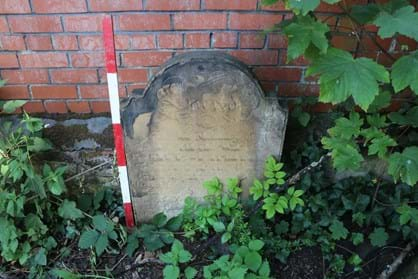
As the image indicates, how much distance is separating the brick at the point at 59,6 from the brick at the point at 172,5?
0.36 m

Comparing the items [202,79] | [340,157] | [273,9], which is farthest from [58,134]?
[340,157]

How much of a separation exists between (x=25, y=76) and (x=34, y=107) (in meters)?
0.22

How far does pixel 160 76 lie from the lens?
205 cm

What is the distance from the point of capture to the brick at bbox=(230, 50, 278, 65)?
2.37m

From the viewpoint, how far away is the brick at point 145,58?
236cm

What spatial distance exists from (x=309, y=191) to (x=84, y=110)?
4.92 ft

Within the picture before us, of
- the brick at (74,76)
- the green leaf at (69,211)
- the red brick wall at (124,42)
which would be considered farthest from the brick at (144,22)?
the green leaf at (69,211)

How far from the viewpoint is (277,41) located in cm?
233

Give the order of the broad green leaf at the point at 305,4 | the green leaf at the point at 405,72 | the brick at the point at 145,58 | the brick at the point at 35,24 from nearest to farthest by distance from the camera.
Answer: the broad green leaf at the point at 305,4, the green leaf at the point at 405,72, the brick at the point at 35,24, the brick at the point at 145,58

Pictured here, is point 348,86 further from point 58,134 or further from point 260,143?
point 58,134

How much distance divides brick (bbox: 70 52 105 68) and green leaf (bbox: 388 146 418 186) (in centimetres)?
168

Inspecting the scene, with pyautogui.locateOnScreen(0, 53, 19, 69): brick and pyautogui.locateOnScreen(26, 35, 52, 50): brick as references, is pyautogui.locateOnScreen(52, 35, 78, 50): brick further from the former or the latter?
pyautogui.locateOnScreen(0, 53, 19, 69): brick

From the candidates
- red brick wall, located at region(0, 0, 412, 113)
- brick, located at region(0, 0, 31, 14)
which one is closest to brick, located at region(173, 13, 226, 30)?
red brick wall, located at region(0, 0, 412, 113)

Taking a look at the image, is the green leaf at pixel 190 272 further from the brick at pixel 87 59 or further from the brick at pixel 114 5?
the brick at pixel 114 5
